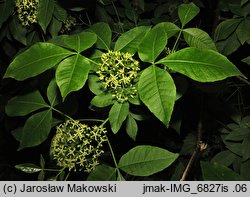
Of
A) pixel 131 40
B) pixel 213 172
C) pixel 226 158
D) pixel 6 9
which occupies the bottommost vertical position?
pixel 226 158

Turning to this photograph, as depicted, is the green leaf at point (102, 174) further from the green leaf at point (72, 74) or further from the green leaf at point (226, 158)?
the green leaf at point (226, 158)

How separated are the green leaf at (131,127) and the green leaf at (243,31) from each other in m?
1.13

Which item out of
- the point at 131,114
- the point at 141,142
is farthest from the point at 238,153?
the point at 141,142

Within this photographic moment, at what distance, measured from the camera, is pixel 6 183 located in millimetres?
1791

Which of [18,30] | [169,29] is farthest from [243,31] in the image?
[18,30]

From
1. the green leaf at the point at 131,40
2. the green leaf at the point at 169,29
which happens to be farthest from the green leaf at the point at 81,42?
the green leaf at the point at 169,29

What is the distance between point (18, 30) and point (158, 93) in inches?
70.1

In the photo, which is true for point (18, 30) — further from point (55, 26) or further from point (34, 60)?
point (34, 60)

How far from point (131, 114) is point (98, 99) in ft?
1.32

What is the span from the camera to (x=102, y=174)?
1.71 meters

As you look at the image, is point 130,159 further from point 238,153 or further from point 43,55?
point 238,153

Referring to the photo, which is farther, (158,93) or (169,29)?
(169,29)

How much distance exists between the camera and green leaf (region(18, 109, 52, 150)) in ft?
6.55

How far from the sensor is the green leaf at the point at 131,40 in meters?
1.62
